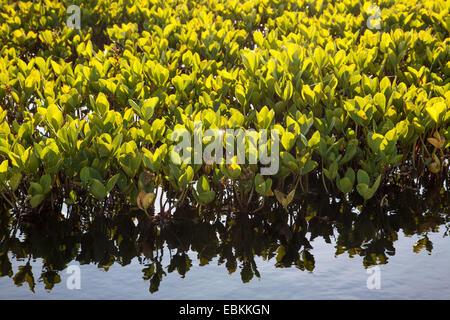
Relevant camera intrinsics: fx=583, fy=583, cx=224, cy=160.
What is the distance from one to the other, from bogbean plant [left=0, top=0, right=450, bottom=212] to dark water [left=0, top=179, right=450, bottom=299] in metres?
0.21

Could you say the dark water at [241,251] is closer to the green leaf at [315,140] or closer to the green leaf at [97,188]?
the green leaf at [97,188]

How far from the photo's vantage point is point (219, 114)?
4387 millimetres

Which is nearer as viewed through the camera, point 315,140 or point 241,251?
point 241,251

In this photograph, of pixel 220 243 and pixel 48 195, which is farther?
pixel 48 195

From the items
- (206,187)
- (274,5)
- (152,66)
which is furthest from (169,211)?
(274,5)

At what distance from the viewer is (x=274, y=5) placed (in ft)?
30.2

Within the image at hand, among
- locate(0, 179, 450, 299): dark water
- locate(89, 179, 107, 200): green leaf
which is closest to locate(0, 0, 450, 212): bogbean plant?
locate(89, 179, 107, 200): green leaf

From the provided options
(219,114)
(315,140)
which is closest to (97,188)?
(219,114)

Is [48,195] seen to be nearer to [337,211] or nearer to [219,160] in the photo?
[219,160]

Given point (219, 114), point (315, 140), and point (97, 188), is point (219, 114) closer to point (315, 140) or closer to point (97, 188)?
point (315, 140)

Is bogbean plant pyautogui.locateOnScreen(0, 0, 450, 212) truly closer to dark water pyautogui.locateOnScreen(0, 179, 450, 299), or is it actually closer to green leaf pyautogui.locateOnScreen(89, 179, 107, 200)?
green leaf pyautogui.locateOnScreen(89, 179, 107, 200)

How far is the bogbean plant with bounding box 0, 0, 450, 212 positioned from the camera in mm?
4219

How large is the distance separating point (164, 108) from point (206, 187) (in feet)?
4.40

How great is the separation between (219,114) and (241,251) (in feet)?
3.48
